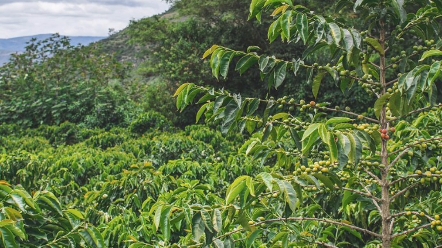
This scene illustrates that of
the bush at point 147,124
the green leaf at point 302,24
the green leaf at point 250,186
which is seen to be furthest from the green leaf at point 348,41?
the bush at point 147,124

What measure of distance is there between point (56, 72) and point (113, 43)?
1042 cm

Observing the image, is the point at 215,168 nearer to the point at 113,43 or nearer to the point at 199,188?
the point at 199,188

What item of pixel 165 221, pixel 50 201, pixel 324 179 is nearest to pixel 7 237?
pixel 50 201

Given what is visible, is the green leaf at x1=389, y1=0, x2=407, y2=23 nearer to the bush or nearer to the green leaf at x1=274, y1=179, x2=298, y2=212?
the green leaf at x1=274, y1=179, x2=298, y2=212

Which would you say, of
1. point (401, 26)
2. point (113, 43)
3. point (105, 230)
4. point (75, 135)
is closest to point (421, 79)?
point (401, 26)

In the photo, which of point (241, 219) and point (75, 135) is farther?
point (75, 135)

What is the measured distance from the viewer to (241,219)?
6.66 ft

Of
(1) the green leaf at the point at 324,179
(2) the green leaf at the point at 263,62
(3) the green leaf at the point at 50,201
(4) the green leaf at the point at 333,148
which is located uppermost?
(2) the green leaf at the point at 263,62

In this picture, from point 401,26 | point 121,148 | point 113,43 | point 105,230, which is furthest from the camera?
point 113,43

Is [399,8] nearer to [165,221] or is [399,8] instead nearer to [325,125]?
[325,125]

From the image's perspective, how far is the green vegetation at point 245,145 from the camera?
80.5 inches

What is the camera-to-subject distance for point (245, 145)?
2949mm

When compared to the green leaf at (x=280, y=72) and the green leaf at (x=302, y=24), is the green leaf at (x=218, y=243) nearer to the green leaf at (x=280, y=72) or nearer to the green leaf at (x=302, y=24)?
the green leaf at (x=280, y=72)

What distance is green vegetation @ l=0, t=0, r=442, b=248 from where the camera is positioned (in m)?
2.04
